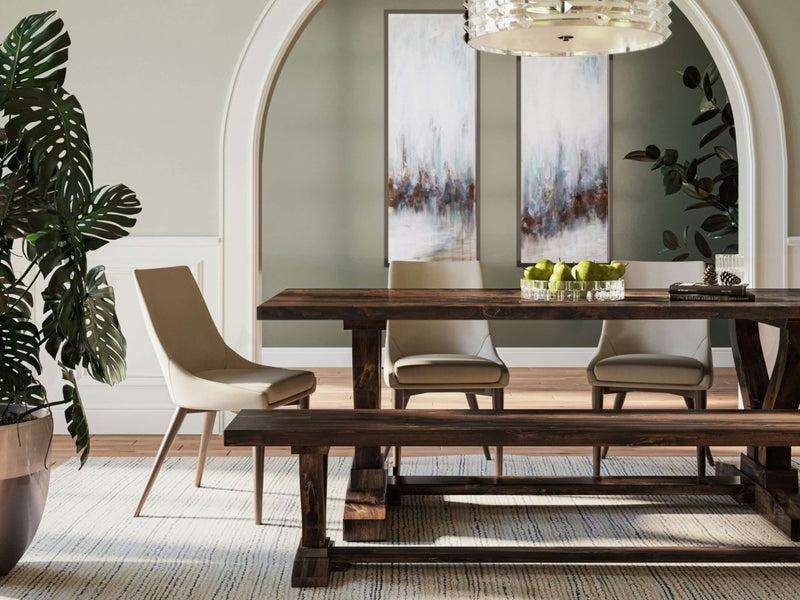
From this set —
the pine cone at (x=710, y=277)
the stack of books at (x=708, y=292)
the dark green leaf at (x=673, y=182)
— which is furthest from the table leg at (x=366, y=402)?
the dark green leaf at (x=673, y=182)

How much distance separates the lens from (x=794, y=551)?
259 centimetres

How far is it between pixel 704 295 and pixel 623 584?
1.06 m

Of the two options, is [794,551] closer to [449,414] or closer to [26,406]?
[449,414]

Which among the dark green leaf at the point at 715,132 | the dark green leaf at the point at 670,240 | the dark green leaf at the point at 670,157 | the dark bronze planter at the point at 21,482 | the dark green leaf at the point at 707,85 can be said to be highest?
the dark green leaf at the point at 707,85

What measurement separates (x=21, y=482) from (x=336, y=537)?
1008 millimetres

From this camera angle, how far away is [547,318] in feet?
9.50

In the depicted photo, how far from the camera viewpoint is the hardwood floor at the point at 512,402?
424 cm

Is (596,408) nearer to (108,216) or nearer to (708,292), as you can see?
(708,292)

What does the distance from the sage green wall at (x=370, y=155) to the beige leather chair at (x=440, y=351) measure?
2.54m

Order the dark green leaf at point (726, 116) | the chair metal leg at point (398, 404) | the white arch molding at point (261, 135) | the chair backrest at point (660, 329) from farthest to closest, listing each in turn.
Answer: the dark green leaf at point (726, 116)
the white arch molding at point (261, 135)
the chair backrest at point (660, 329)
the chair metal leg at point (398, 404)

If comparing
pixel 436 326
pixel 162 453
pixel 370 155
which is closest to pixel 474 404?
pixel 436 326

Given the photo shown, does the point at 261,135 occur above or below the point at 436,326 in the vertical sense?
above

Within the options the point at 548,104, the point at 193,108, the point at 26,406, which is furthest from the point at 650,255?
the point at 26,406

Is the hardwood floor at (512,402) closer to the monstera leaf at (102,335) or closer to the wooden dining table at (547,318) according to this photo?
the wooden dining table at (547,318)
